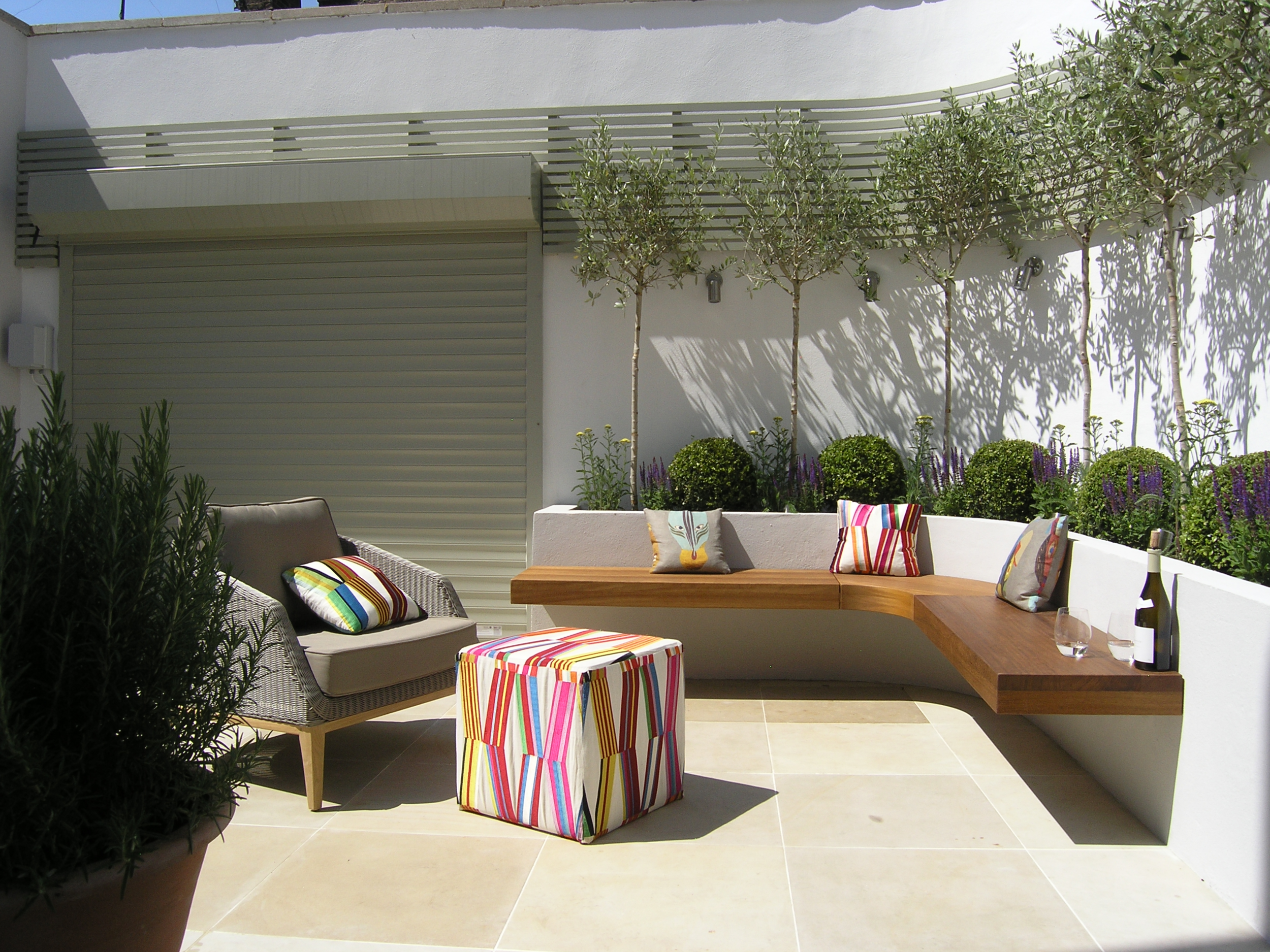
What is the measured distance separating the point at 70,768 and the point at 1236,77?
12.4ft

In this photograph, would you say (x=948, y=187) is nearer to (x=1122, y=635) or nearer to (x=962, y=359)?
(x=962, y=359)

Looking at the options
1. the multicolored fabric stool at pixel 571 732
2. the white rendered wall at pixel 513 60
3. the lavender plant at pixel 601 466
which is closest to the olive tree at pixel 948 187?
the white rendered wall at pixel 513 60

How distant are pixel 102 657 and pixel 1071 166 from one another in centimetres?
461

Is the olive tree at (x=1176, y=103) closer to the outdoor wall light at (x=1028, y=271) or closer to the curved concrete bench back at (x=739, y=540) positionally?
the outdoor wall light at (x=1028, y=271)

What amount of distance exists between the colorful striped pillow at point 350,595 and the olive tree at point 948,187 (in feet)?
10.8

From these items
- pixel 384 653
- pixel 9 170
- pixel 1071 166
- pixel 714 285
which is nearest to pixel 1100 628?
pixel 1071 166

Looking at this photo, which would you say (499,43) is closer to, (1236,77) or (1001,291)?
(1001,291)

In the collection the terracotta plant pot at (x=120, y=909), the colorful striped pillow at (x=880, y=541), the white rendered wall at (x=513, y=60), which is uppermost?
the white rendered wall at (x=513, y=60)

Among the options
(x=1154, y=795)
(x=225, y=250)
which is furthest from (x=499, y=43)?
(x=1154, y=795)

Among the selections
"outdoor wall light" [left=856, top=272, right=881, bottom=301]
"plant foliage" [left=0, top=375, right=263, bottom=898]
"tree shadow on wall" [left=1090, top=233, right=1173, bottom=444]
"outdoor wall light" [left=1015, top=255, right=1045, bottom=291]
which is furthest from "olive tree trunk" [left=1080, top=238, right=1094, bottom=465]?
"plant foliage" [left=0, top=375, right=263, bottom=898]

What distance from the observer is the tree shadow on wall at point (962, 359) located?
212 inches

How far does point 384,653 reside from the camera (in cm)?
335

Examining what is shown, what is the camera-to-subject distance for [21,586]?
149 centimetres

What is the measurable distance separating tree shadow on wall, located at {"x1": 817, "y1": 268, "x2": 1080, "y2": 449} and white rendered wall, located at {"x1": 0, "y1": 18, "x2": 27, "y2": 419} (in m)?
5.37
